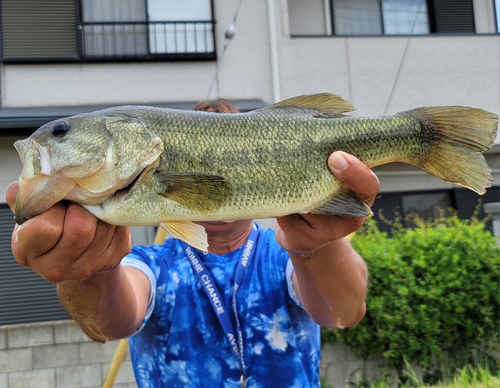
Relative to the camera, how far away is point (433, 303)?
18.4ft

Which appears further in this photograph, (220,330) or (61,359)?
(61,359)

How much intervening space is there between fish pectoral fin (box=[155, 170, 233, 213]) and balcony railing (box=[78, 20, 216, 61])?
7.20m

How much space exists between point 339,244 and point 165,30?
7.45 m

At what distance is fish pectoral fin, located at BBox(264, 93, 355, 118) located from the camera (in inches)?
84.0

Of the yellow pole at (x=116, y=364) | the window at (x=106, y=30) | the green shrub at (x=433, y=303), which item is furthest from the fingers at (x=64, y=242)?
the window at (x=106, y=30)

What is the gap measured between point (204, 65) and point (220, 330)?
6.65m

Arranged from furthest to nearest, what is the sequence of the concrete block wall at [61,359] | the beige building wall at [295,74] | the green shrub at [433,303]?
the beige building wall at [295,74], the concrete block wall at [61,359], the green shrub at [433,303]

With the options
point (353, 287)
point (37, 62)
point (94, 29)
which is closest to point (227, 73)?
point (94, 29)

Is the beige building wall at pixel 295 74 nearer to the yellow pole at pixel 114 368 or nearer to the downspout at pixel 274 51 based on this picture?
the downspout at pixel 274 51

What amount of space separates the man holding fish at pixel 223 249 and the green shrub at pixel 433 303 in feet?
9.50

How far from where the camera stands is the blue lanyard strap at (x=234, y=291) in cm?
276

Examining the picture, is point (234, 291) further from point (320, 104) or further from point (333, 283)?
point (320, 104)

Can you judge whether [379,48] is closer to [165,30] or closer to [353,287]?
[165,30]

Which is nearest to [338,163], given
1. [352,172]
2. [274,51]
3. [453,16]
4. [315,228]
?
[352,172]
